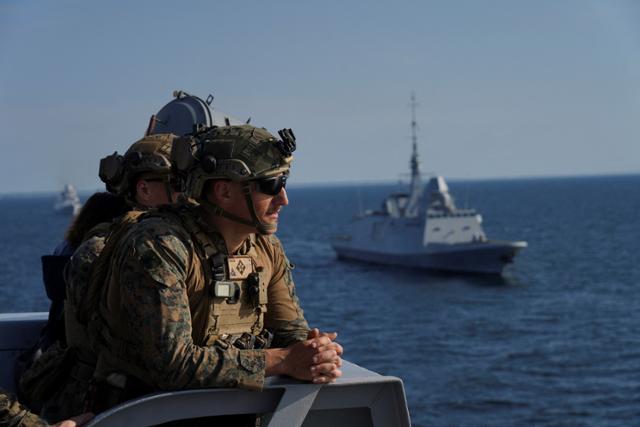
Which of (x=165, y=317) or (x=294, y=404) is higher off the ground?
(x=165, y=317)

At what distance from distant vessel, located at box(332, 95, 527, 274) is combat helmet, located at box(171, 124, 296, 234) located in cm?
4601

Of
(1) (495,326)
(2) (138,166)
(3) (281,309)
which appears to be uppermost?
(2) (138,166)

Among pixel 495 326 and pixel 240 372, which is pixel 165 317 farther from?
pixel 495 326

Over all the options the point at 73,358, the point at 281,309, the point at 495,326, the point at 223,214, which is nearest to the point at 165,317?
the point at 223,214

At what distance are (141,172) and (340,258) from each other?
187 ft

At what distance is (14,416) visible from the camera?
9.01 feet

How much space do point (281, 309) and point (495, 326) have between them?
110 ft

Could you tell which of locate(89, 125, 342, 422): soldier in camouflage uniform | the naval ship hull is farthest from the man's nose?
the naval ship hull

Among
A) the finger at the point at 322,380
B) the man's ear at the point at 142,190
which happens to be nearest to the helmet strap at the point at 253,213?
the finger at the point at 322,380

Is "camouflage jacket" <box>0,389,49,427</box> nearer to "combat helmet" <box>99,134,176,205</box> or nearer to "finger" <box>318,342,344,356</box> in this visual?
"finger" <box>318,342,344,356</box>

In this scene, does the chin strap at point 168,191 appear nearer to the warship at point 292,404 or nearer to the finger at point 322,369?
the warship at point 292,404

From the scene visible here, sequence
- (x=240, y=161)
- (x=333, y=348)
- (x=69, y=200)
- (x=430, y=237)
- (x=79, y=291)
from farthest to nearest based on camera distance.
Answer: (x=69, y=200) < (x=430, y=237) < (x=79, y=291) < (x=240, y=161) < (x=333, y=348)

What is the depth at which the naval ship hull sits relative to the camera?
48781 millimetres

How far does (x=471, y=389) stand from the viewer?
81.8 ft
